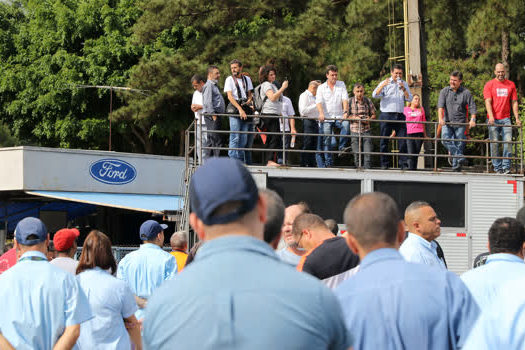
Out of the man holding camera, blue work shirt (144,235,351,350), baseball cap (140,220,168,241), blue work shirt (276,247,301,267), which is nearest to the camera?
blue work shirt (144,235,351,350)

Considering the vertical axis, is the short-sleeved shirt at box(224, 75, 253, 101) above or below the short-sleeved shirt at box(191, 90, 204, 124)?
above

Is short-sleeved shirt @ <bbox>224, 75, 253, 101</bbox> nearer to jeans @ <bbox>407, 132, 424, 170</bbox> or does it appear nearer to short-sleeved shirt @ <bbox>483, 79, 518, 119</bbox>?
jeans @ <bbox>407, 132, 424, 170</bbox>

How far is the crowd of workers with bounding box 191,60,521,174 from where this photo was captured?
1312 cm

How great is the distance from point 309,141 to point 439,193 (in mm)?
2216

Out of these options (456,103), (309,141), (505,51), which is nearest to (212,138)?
(309,141)

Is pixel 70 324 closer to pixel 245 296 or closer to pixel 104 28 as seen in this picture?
pixel 245 296

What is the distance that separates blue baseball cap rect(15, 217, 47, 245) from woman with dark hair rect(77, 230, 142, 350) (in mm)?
957

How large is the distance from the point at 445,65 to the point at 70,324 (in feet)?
95.3

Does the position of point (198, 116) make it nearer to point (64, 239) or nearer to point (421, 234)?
point (64, 239)

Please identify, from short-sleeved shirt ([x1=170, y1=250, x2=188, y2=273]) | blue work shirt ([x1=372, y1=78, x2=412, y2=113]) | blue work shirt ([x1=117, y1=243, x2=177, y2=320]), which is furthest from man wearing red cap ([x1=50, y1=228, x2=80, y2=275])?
blue work shirt ([x1=372, y1=78, x2=412, y2=113])

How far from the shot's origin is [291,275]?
2295 millimetres

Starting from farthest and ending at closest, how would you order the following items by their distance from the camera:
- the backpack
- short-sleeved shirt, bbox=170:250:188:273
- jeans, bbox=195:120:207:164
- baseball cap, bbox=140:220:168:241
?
the backpack → jeans, bbox=195:120:207:164 → short-sleeved shirt, bbox=170:250:188:273 → baseball cap, bbox=140:220:168:241

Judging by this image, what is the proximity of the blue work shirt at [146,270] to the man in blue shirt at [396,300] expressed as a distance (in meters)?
4.85

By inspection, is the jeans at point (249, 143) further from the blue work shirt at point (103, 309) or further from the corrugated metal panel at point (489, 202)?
the blue work shirt at point (103, 309)
